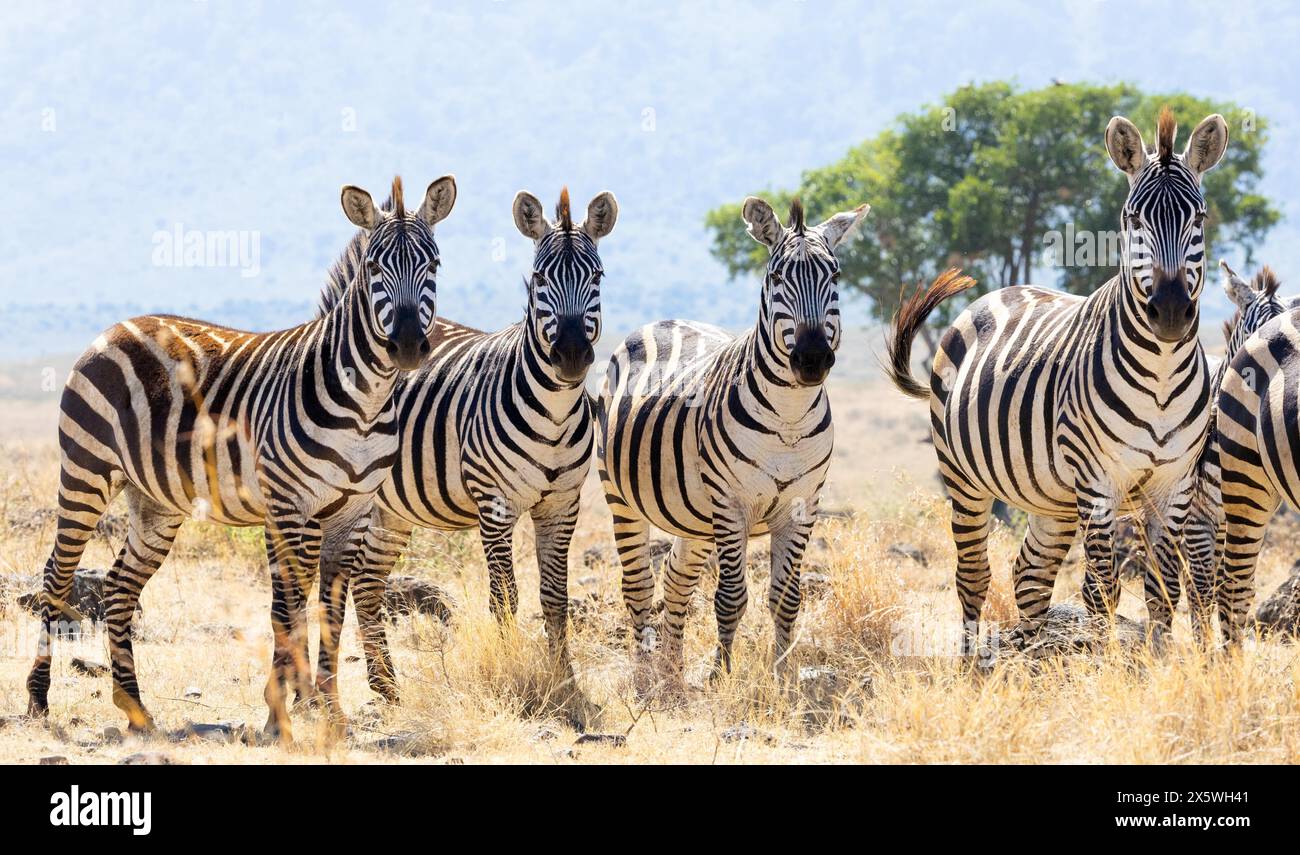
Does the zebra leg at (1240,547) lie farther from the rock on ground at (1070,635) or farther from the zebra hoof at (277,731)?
the zebra hoof at (277,731)

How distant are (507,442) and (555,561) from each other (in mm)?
776

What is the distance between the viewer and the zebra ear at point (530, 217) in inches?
305

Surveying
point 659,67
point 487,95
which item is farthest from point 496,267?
point 659,67

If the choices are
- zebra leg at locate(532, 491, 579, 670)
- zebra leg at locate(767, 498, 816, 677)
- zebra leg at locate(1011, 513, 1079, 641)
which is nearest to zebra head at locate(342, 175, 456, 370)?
zebra leg at locate(532, 491, 579, 670)

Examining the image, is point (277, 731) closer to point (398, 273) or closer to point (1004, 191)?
point (398, 273)

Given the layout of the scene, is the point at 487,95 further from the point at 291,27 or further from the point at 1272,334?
the point at 1272,334

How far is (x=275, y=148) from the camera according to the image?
135375 millimetres

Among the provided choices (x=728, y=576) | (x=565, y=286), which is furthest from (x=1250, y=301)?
(x=565, y=286)

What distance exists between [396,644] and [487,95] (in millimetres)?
151948

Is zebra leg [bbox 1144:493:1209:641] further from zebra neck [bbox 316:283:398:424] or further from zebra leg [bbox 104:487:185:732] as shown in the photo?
zebra leg [bbox 104:487:185:732]

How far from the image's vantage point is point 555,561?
7.97 metres

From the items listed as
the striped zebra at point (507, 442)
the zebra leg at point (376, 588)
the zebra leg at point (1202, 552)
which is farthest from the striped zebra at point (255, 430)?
the zebra leg at point (1202, 552)

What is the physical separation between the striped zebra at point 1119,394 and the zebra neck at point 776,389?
50.8 inches

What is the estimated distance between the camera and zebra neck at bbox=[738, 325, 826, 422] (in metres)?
7.45
